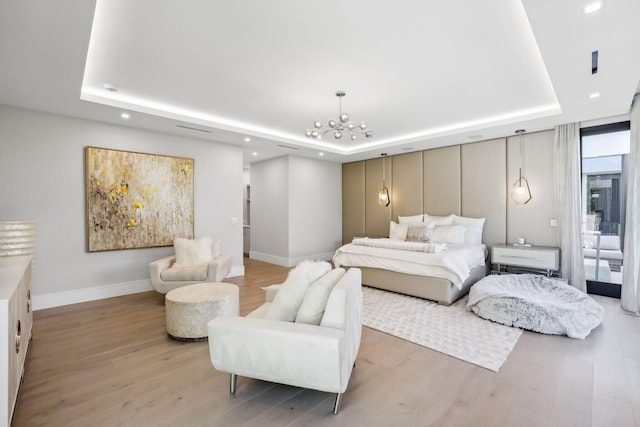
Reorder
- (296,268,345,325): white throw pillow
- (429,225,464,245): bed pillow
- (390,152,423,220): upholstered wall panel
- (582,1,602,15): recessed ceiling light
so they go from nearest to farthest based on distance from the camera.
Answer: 1. (582,1,602,15): recessed ceiling light
2. (296,268,345,325): white throw pillow
3. (429,225,464,245): bed pillow
4. (390,152,423,220): upholstered wall panel

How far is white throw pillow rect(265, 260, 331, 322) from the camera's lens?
209cm

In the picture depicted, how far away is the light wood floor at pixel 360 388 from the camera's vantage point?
6.11 ft

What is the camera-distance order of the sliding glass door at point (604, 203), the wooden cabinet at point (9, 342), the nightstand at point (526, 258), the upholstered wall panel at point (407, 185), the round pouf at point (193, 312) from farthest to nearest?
the upholstered wall panel at point (407, 185) → the nightstand at point (526, 258) → the sliding glass door at point (604, 203) → the round pouf at point (193, 312) → the wooden cabinet at point (9, 342)

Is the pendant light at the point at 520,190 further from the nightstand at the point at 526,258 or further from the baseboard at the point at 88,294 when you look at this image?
the baseboard at the point at 88,294

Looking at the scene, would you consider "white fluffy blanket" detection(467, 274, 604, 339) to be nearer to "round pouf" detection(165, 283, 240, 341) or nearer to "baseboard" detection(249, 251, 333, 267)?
"round pouf" detection(165, 283, 240, 341)


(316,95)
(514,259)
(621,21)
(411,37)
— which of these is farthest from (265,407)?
(514,259)

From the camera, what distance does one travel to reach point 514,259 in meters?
4.80

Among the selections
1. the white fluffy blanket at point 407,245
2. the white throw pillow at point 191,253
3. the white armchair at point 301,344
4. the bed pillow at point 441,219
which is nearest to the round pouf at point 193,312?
the white armchair at point 301,344

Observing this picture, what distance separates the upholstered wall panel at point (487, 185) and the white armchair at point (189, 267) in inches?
182

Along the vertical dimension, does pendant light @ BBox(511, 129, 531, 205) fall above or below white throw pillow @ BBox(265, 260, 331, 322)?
above

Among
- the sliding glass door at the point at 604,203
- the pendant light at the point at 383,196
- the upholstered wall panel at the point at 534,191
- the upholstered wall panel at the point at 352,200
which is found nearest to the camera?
the sliding glass door at the point at 604,203

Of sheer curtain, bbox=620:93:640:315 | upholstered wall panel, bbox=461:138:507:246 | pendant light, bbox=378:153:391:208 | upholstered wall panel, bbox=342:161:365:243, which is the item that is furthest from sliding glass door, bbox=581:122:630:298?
upholstered wall panel, bbox=342:161:365:243

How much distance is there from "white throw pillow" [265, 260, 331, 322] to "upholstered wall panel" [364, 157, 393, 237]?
16.9 ft

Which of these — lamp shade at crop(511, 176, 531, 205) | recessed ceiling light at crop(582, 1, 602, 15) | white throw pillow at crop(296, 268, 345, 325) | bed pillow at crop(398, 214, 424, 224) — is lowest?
white throw pillow at crop(296, 268, 345, 325)
